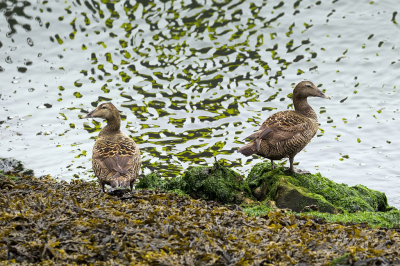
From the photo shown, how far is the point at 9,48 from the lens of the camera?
15883mm

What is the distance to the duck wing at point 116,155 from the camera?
26.3 feet

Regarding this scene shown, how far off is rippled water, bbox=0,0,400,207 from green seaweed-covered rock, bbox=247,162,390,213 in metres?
1.64

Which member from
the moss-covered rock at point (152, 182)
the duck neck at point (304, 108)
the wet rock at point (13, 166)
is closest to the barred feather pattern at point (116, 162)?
the moss-covered rock at point (152, 182)

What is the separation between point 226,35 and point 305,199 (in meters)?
9.02

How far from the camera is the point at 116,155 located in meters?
8.18

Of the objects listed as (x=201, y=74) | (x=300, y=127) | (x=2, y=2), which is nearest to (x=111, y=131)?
(x=300, y=127)

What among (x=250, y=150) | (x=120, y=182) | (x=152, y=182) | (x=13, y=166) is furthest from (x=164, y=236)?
(x=13, y=166)

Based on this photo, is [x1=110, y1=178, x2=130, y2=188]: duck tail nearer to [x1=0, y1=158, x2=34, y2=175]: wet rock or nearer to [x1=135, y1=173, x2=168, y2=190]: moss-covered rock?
[x1=135, y1=173, x2=168, y2=190]: moss-covered rock

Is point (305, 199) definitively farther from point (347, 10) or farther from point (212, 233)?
point (347, 10)

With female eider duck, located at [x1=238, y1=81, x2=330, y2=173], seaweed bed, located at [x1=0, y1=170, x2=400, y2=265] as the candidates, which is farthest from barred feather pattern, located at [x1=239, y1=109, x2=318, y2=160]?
seaweed bed, located at [x1=0, y1=170, x2=400, y2=265]

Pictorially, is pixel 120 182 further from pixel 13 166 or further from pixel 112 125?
pixel 13 166

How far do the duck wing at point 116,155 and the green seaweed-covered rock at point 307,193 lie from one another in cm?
197

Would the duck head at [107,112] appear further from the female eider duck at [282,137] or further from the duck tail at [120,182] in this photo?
the female eider duck at [282,137]

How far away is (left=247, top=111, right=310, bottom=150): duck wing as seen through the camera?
8.91m
